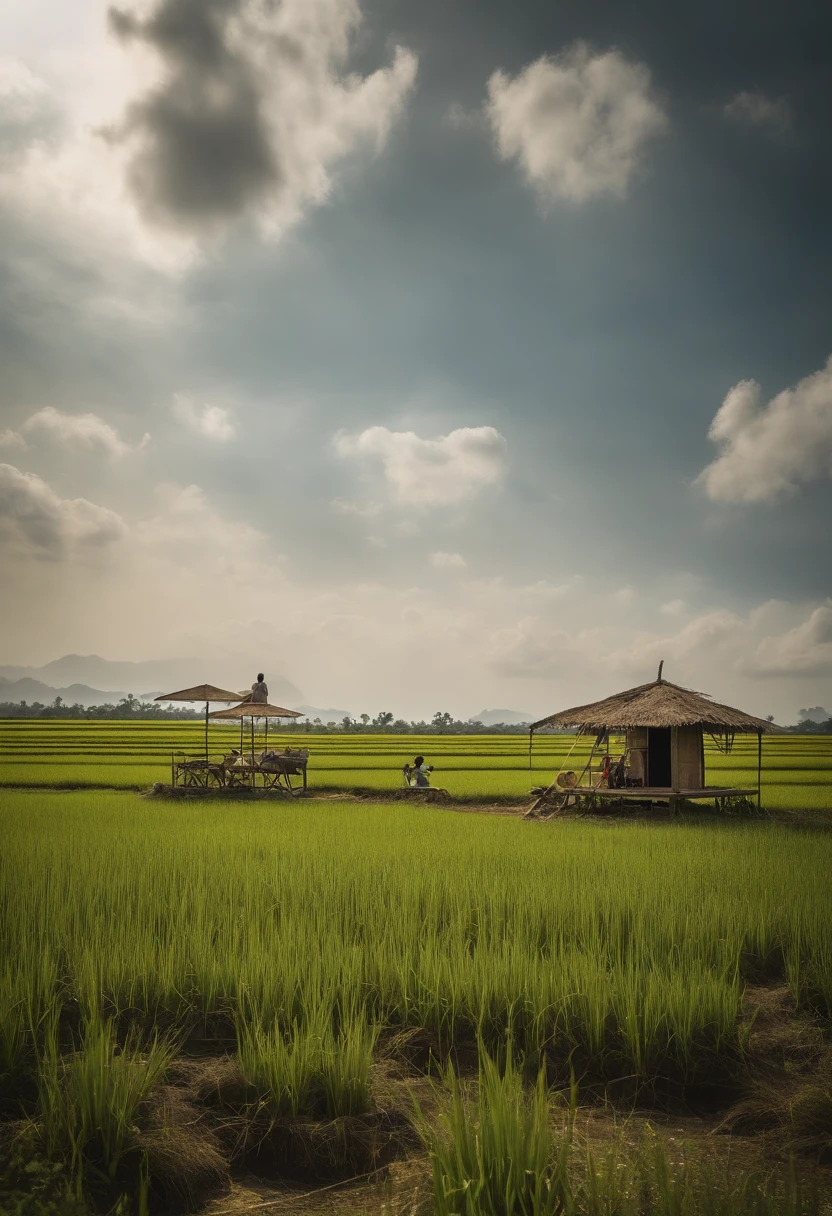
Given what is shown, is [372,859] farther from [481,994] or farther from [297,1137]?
[297,1137]

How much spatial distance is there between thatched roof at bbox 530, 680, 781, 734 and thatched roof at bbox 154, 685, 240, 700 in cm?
795

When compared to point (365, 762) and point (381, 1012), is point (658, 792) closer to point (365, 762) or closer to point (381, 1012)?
point (381, 1012)

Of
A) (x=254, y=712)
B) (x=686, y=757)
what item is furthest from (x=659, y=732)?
(x=254, y=712)

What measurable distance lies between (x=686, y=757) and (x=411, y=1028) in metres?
13.4

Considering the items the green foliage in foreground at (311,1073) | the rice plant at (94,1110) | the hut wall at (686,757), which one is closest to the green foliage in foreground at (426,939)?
the green foliage in foreground at (311,1073)

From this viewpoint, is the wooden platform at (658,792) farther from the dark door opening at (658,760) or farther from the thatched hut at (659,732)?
the dark door opening at (658,760)

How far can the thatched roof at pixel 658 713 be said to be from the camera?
15625mm

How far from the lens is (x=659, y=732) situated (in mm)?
17312

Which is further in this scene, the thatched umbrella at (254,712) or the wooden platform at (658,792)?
the thatched umbrella at (254,712)

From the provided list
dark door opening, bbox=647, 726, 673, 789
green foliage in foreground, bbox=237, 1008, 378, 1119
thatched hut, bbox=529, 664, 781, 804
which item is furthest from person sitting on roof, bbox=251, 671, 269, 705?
green foliage in foreground, bbox=237, 1008, 378, 1119

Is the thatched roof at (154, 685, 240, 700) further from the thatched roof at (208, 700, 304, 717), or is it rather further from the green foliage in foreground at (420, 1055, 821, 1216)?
the green foliage in foreground at (420, 1055, 821, 1216)

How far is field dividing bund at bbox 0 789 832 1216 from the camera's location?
2979 millimetres

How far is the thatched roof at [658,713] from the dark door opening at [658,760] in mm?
884

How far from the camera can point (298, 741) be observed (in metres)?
41.7
